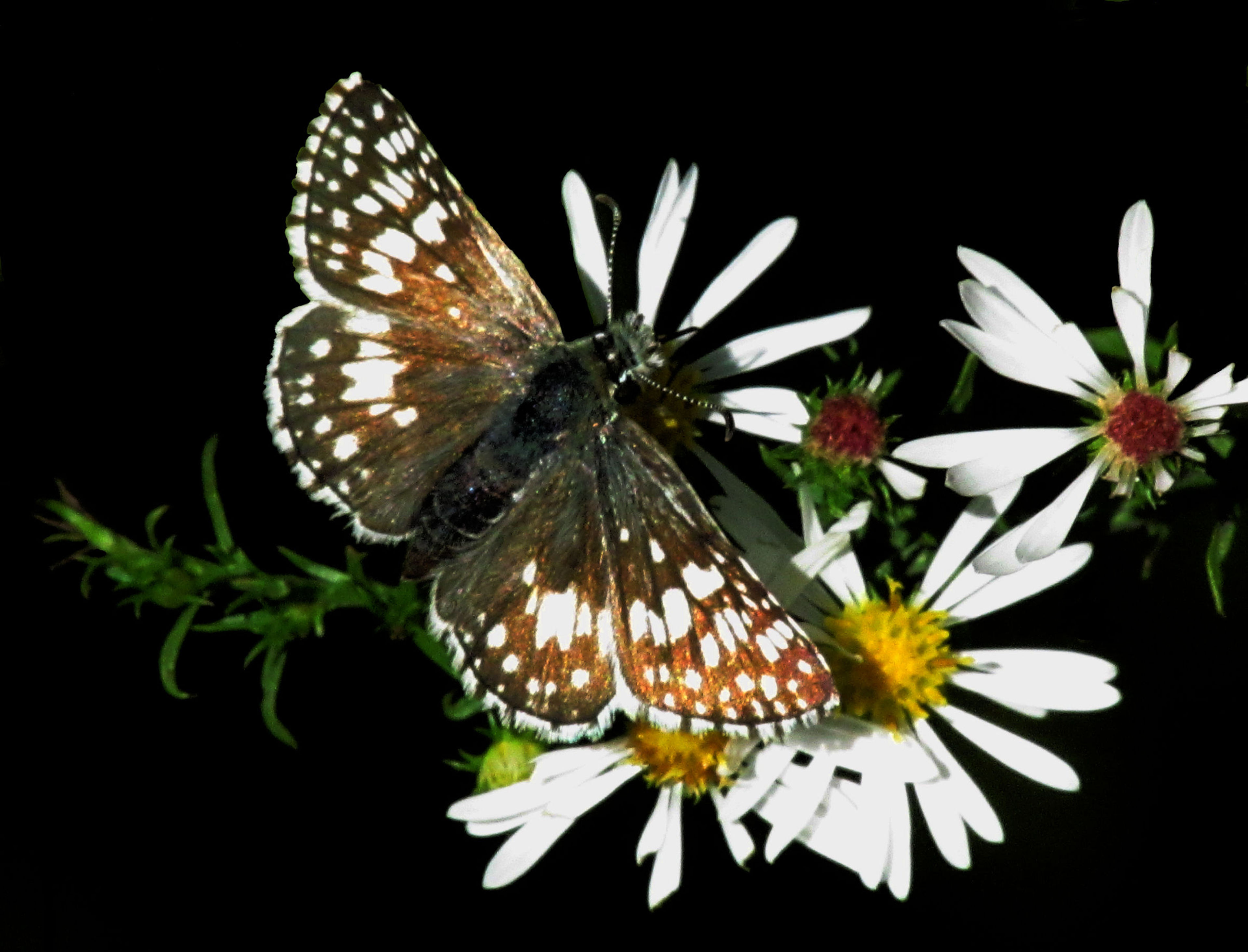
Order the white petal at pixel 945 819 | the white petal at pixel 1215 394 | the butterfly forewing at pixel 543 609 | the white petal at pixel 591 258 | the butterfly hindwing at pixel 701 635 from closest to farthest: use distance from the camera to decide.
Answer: the butterfly hindwing at pixel 701 635, the butterfly forewing at pixel 543 609, the white petal at pixel 1215 394, the white petal at pixel 945 819, the white petal at pixel 591 258

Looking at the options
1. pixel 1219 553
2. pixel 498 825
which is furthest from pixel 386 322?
pixel 1219 553

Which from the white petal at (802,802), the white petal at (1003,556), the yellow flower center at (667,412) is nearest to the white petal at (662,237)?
the yellow flower center at (667,412)

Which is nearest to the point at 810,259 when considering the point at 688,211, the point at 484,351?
the point at 688,211

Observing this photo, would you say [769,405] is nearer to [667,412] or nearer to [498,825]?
[667,412]

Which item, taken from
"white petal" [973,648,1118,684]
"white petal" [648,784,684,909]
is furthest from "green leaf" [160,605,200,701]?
"white petal" [973,648,1118,684]

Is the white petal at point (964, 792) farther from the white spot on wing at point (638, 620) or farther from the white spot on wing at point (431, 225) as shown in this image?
the white spot on wing at point (431, 225)

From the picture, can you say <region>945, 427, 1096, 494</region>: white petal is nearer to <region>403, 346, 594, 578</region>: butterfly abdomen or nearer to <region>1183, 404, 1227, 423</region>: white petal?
<region>1183, 404, 1227, 423</region>: white petal

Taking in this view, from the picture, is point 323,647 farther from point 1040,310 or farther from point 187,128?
point 1040,310
